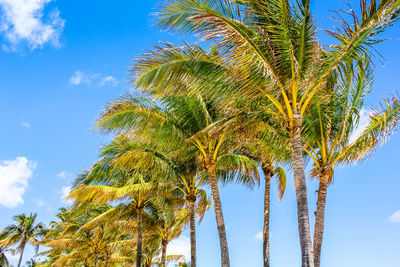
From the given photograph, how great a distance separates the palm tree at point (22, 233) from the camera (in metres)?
37.7

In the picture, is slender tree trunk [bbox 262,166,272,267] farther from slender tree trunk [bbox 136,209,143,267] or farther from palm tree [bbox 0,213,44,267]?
palm tree [bbox 0,213,44,267]

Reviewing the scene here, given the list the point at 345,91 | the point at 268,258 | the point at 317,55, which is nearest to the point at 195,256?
the point at 268,258

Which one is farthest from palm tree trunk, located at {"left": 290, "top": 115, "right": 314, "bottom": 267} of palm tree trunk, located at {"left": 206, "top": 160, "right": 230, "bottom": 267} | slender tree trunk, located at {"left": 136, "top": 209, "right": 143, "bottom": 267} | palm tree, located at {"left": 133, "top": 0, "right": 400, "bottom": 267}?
slender tree trunk, located at {"left": 136, "top": 209, "right": 143, "bottom": 267}

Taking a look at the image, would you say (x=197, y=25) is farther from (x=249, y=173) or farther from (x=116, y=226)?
(x=116, y=226)

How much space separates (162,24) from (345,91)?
5862 mm

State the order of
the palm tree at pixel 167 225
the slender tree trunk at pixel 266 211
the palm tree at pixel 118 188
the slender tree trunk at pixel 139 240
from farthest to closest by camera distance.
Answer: the palm tree at pixel 167 225 < the slender tree trunk at pixel 139 240 < the palm tree at pixel 118 188 < the slender tree trunk at pixel 266 211

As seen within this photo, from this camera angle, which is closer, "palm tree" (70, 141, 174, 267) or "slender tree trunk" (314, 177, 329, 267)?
"slender tree trunk" (314, 177, 329, 267)

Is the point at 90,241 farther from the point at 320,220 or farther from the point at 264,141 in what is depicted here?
the point at 320,220

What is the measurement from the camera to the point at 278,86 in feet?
27.6

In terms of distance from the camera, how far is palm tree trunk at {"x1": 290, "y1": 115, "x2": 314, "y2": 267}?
7.36 meters

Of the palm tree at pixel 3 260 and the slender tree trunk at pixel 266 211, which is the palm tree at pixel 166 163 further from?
the palm tree at pixel 3 260

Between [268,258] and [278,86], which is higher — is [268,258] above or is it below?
below

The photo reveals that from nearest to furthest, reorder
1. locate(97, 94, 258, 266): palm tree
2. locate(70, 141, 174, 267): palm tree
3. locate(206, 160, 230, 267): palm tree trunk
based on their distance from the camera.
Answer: locate(97, 94, 258, 266): palm tree
locate(206, 160, 230, 267): palm tree trunk
locate(70, 141, 174, 267): palm tree

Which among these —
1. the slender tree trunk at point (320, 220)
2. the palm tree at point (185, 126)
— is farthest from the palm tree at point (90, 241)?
the slender tree trunk at point (320, 220)
